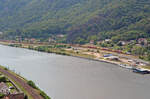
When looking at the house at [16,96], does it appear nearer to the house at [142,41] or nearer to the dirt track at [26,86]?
the dirt track at [26,86]

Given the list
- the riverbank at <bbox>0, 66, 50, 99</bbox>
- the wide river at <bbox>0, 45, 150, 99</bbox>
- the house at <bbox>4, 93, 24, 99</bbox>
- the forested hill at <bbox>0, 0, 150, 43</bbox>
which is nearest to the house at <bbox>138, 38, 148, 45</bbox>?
the forested hill at <bbox>0, 0, 150, 43</bbox>

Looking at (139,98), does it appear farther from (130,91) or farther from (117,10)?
(117,10)

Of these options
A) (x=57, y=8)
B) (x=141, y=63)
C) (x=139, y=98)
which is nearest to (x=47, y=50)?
(x=141, y=63)

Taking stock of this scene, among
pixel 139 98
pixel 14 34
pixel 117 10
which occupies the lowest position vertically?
pixel 139 98

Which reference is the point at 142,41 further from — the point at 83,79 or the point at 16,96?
the point at 16,96

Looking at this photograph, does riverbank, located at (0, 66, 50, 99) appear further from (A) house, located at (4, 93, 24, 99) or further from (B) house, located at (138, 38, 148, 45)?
(B) house, located at (138, 38, 148, 45)

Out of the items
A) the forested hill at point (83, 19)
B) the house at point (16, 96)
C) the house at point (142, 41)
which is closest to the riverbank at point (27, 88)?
the house at point (16, 96)

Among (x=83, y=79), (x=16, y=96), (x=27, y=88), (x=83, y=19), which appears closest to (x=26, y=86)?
(x=27, y=88)
